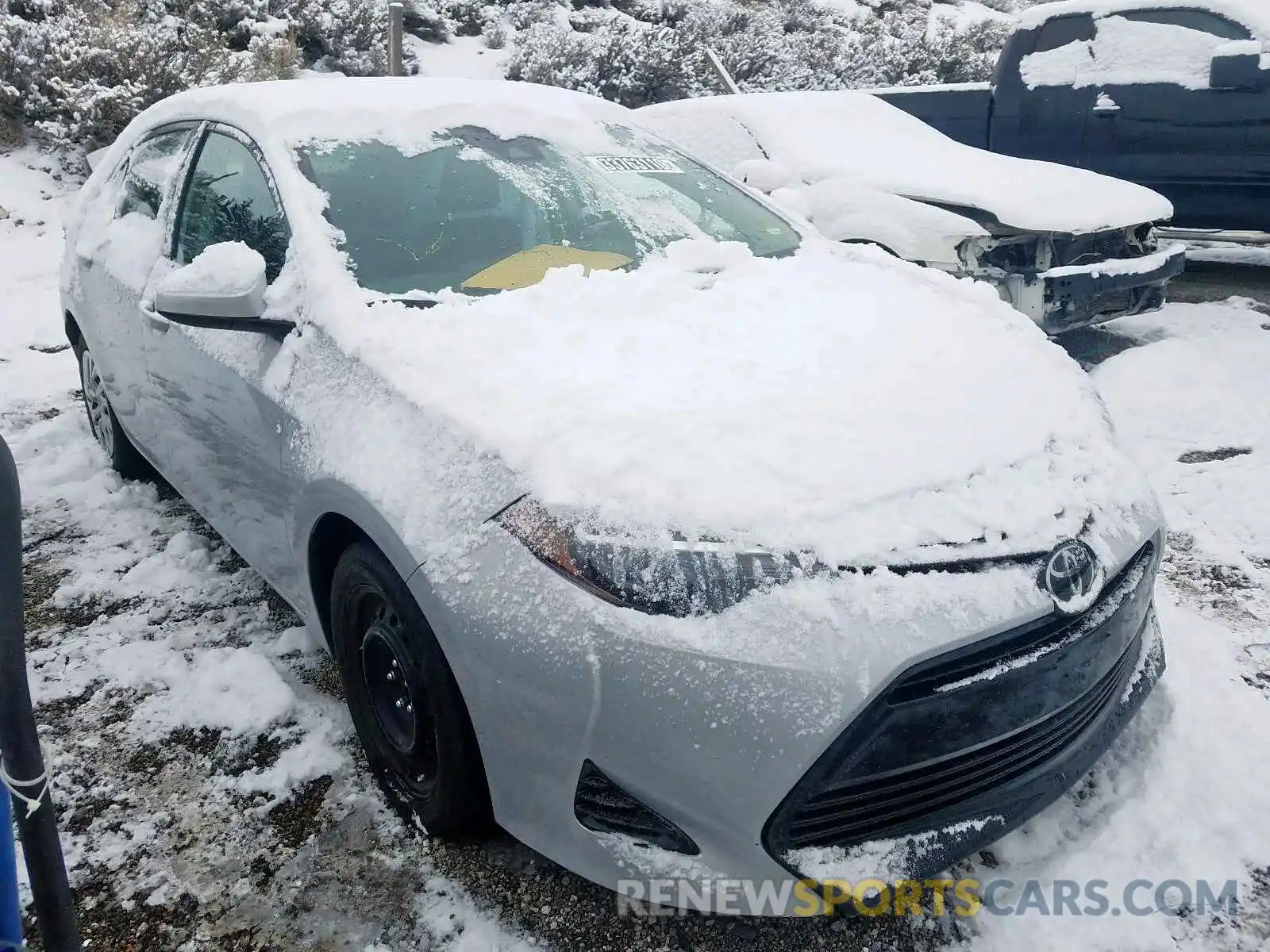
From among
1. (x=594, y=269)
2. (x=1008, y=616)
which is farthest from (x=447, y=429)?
(x=1008, y=616)

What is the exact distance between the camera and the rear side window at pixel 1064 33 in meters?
6.98

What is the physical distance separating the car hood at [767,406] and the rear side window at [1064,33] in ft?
18.8

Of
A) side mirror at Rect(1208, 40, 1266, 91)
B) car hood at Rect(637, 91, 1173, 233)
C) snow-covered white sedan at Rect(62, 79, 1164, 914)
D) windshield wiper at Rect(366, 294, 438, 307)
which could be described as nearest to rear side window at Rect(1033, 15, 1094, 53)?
side mirror at Rect(1208, 40, 1266, 91)

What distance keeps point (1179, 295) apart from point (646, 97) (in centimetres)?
761

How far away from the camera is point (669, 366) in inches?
79.7

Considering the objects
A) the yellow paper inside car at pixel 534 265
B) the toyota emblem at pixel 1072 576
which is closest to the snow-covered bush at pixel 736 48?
the yellow paper inside car at pixel 534 265

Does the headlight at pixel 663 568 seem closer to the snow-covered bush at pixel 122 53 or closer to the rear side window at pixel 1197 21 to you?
the rear side window at pixel 1197 21

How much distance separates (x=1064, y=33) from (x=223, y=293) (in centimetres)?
700

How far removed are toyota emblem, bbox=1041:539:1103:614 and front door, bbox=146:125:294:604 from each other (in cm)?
166

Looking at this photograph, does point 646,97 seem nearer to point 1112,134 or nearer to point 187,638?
point 1112,134

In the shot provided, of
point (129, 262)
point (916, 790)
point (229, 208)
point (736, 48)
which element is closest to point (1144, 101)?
point (229, 208)

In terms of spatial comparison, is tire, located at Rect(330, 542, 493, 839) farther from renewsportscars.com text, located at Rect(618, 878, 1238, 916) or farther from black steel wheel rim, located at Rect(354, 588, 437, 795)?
renewsportscars.com text, located at Rect(618, 878, 1238, 916)

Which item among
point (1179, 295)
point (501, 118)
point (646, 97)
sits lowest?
point (1179, 295)

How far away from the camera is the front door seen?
2.34m
